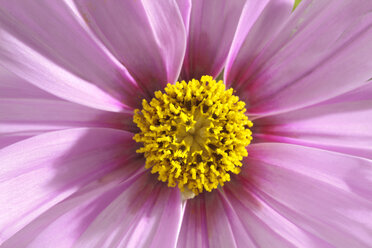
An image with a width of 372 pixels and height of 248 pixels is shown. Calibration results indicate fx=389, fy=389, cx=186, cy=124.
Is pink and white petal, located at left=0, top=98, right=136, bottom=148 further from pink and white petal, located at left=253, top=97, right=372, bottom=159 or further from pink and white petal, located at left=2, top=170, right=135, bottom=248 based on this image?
pink and white petal, located at left=253, top=97, right=372, bottom=159

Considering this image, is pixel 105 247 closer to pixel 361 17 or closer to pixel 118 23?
pixel 118 23

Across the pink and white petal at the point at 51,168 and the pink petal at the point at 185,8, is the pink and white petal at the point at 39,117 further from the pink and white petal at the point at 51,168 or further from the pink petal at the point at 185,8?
the pink petal at the point at 185,8

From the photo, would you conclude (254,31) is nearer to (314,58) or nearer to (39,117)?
(314,58)

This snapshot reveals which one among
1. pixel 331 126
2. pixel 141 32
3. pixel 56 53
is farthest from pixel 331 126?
pixel 56 53

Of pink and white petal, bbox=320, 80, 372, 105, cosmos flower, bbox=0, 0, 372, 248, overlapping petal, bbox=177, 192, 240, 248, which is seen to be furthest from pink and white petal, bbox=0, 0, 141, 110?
pink and white petal, bbox=320, 80, 372, 105

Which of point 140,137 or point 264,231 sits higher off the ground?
point 140,137

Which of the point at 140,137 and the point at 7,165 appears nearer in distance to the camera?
the point at 7,165

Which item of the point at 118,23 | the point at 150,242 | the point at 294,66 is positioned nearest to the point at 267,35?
the point at 294,66
